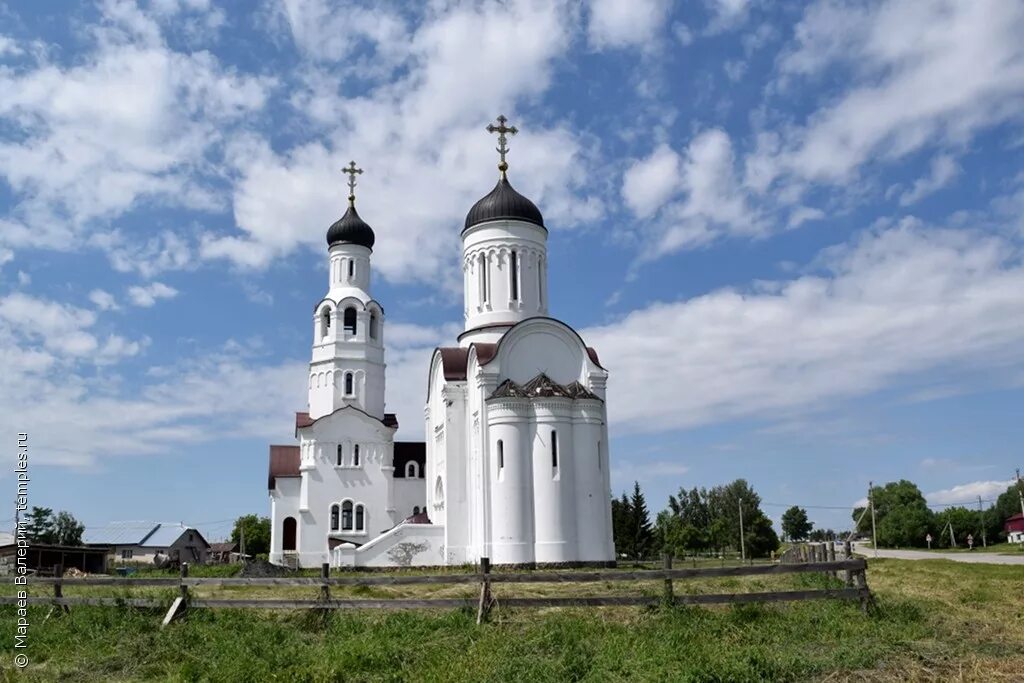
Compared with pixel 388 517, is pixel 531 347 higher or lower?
higher

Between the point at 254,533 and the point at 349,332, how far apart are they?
4631 cm

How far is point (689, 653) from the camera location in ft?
33.3

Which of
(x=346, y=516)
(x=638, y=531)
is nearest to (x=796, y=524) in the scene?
(x=638, y=531)

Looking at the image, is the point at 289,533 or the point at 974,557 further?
the point at 289,533

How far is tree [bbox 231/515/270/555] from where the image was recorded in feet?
267

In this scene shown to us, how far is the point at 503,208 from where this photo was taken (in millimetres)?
38000

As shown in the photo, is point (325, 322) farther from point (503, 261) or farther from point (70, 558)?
point (70, 558)

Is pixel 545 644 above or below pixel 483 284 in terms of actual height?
below

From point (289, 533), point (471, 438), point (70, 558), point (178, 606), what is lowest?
point (178, 606)

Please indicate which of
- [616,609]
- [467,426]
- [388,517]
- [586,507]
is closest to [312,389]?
[388,517]

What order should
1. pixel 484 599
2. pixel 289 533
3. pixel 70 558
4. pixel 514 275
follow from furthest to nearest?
pixel 289 533
pixel 70 558
pixel 514 275
pixel 484 599

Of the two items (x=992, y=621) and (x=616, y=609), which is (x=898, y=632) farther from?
(x=616, y=609)

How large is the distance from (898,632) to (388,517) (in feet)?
111

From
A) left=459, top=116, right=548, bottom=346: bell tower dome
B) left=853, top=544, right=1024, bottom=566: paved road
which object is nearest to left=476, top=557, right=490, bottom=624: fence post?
left=459, top=116, right=548, bottom=346: bell tower dome
